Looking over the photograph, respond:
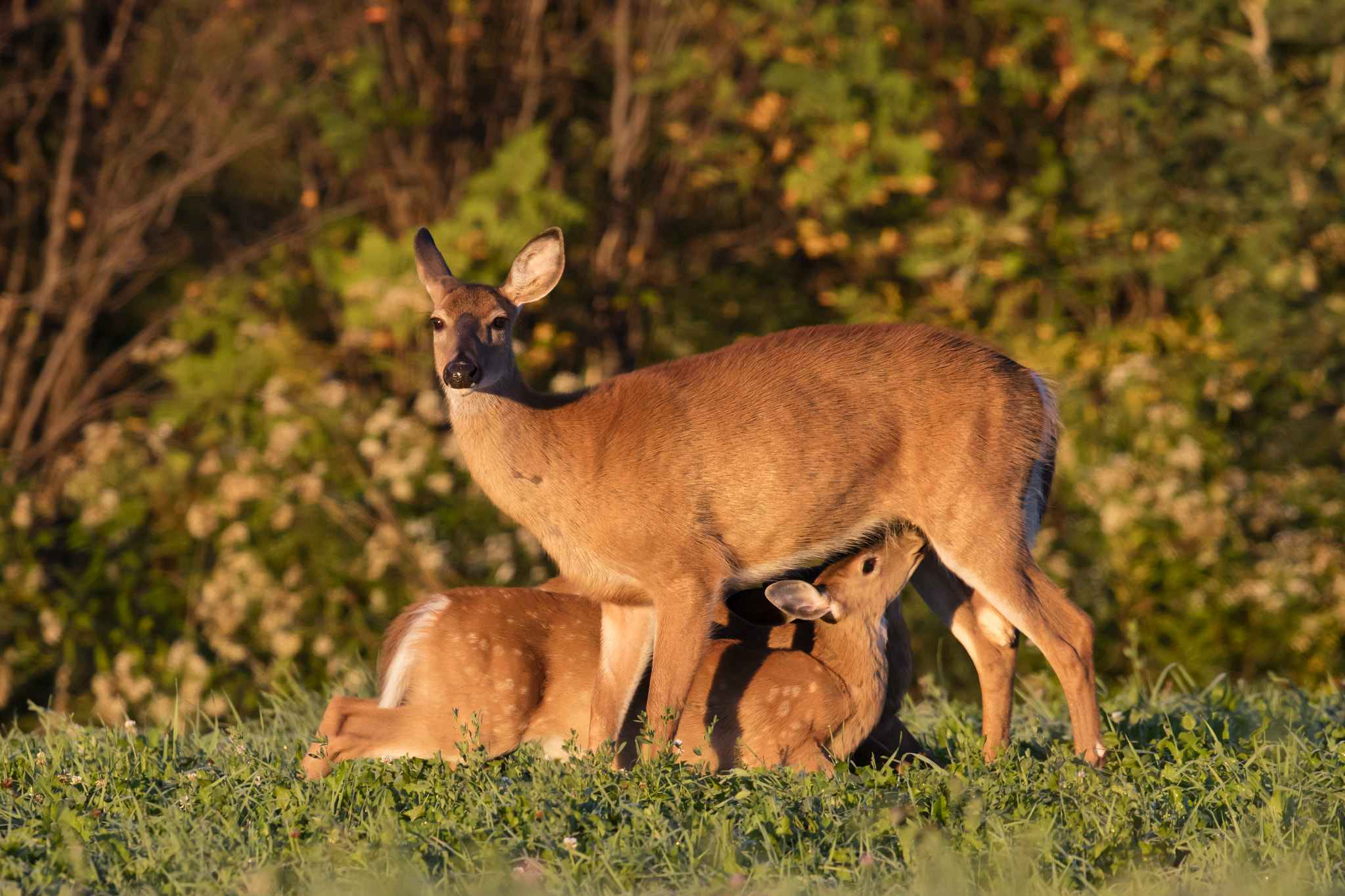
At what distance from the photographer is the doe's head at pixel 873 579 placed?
498 cm

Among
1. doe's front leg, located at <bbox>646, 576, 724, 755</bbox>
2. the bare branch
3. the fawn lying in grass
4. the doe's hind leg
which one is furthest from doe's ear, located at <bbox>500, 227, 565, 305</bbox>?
the bare branch

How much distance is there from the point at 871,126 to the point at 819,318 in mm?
1504

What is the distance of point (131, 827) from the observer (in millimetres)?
3744

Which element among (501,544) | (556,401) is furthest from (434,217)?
(556,401)

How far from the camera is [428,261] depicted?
516 centimetres

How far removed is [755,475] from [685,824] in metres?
1.30

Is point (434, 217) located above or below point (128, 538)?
above

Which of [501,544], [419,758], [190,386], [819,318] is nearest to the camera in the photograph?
[419,758]

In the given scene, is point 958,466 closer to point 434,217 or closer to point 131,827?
point 131,827

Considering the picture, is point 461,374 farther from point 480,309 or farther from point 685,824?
point 685,824

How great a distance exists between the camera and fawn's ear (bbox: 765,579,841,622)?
193 inches

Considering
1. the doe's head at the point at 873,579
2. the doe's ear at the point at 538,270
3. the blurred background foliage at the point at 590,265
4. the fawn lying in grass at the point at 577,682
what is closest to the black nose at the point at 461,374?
the doe's ear at the point at 538,270

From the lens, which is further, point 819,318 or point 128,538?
point 819,318

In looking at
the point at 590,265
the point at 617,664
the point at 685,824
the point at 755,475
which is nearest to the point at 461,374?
the point at 755,475
